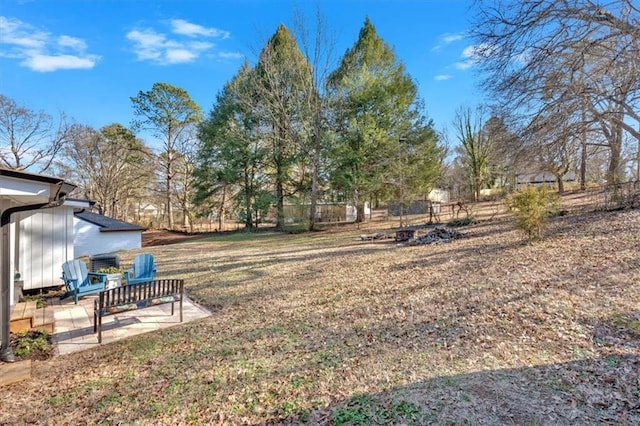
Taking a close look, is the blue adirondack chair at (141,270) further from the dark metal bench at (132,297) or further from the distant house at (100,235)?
the distant house at (100,235)

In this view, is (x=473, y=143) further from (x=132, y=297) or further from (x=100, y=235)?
(x=132, y=297)

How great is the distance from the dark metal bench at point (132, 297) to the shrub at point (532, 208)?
8.22 meters

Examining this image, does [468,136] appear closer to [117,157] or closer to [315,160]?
[315,160]

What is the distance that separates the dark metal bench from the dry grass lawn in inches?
21.1

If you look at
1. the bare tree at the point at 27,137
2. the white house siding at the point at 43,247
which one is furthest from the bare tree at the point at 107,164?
the white house siding at the point at 43,247

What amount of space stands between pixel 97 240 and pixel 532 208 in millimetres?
17634

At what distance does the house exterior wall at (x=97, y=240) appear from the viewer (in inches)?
575

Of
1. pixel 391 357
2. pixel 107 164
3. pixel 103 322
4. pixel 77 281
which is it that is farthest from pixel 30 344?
pixel 107 164

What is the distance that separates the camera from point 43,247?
716 cm

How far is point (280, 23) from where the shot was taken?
859 inches

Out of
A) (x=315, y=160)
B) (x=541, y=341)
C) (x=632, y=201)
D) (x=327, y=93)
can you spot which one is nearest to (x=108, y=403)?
(x=541, y=341)

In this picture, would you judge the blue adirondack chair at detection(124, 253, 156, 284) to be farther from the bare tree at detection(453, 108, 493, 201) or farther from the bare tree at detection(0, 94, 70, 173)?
the bare tree at detection(453, 108, 493, 201)

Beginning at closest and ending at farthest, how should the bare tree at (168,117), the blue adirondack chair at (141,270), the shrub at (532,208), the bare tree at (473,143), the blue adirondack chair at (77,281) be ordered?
the blue adirondack chair at (77,281), the blue adirondack chair at (141,270), the shrub at (532,208), the bare tree at (168,117), the bare tree at (473,143)

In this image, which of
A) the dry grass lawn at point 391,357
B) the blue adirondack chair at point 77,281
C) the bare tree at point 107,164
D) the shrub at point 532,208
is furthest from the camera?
the bare tree at point 107,164
